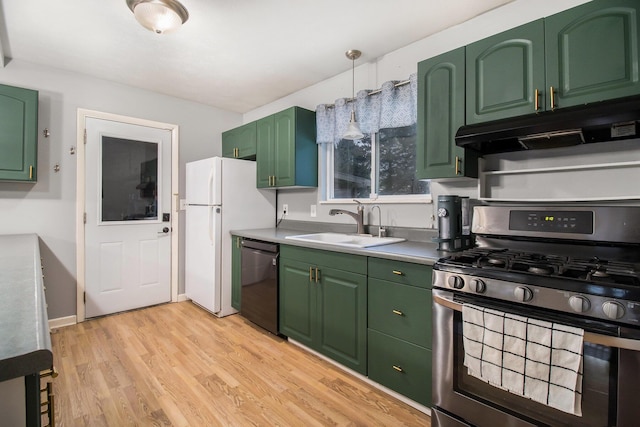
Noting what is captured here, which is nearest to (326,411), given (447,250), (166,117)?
(447,250)

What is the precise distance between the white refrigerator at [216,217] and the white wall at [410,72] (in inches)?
18.7

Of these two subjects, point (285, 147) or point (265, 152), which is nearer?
point (285, 147)

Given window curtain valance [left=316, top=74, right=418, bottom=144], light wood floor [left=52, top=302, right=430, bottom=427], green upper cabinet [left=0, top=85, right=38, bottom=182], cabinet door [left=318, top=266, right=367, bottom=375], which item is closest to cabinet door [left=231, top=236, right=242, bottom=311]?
light wood floor [left=52, top=302, right=430, bottom=427]

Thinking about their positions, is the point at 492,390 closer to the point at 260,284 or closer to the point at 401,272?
the point at 401,272

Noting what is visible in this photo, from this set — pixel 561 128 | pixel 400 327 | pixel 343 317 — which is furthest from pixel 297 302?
pixel 561 128

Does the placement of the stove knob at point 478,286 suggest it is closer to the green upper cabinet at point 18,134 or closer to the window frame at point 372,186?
the window frame at point 372,186

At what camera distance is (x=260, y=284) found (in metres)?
2.76

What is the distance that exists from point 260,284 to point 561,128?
7.70 ft

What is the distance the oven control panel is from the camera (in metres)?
1.04

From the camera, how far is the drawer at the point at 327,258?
1975mm

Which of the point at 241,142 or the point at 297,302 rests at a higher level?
Answer: the point at 241,142

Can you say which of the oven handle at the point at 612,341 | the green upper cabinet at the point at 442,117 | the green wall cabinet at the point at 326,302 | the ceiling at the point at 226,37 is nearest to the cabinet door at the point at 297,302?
the green wall cabinet at the point at 326,302

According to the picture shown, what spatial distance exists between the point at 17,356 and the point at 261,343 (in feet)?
7.29

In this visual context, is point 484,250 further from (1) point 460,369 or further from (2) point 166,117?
(2) point 166,117
